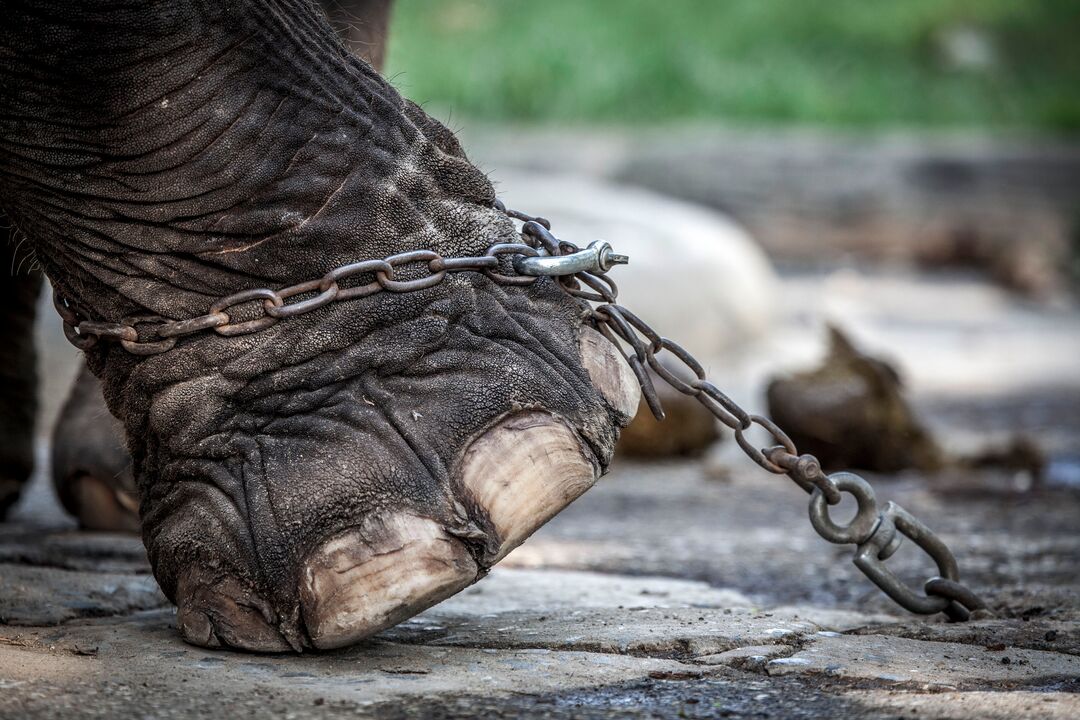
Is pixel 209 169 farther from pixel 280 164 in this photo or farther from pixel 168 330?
pixel 168 330

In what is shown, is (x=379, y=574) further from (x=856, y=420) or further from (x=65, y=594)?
(x=856, y=420)

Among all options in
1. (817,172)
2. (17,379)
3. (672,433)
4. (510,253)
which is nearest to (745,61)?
(817,172)

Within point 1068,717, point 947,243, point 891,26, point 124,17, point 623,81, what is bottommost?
point 1068,717

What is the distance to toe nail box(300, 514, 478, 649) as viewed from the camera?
1386mm

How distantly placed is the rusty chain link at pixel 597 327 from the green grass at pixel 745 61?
6651 mm

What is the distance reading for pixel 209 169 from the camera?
5.01 ft

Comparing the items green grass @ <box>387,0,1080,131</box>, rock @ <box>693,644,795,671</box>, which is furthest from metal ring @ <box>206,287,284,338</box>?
green grass @ <box>387,0,1080,131</box>

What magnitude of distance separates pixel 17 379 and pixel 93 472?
39cm

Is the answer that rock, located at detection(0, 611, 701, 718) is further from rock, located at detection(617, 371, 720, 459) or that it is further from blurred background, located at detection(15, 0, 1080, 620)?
rock, located at detection(617, 371, 720, 459)

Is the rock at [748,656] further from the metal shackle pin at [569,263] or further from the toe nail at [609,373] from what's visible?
the metal shackle pin at [569,263]

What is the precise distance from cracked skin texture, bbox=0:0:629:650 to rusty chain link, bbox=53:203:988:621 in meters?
0.02

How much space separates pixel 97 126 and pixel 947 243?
699 centimetres

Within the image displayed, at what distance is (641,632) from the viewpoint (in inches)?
63.6

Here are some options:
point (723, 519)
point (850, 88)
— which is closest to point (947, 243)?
point (850, 88)
